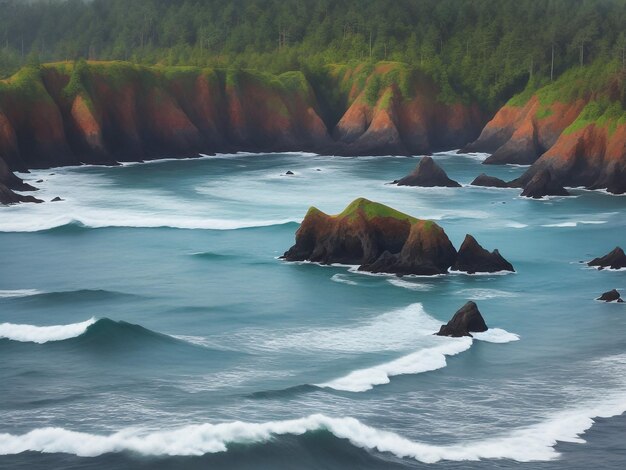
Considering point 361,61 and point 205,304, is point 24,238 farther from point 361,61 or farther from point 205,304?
point 361,61

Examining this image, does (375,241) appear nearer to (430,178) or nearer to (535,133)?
(430,178)

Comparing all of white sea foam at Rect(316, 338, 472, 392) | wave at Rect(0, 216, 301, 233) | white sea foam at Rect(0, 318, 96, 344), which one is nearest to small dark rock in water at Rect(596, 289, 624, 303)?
white sea foam at Rect(316, 338, 472, 392)

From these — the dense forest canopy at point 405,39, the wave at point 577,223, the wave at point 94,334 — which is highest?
the dense forest canopy at point 405,39

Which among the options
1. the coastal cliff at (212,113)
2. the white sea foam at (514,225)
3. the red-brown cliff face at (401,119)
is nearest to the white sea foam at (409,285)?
the white sea foam at (514,225)

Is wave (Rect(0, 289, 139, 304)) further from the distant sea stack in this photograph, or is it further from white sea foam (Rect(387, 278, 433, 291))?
white sea foam (Rect(387, 278, 433, 291))

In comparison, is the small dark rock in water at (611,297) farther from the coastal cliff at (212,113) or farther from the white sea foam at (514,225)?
the coastal cliff at (212,113)

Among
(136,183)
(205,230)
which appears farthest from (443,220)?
(136,183)
